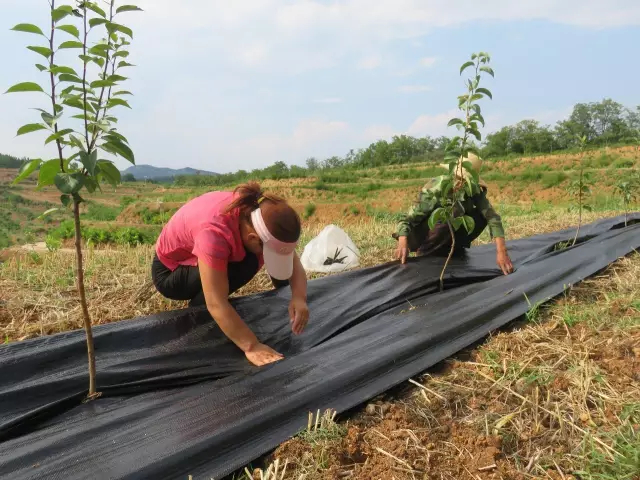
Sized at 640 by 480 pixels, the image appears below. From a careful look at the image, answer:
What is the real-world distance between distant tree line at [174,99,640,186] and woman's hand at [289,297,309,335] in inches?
1540

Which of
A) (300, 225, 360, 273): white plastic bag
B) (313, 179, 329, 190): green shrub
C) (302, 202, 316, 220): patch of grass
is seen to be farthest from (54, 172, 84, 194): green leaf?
(313, 179, 329, 190): green shrub

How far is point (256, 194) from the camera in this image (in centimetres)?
208

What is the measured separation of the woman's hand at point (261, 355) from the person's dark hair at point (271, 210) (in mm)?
522

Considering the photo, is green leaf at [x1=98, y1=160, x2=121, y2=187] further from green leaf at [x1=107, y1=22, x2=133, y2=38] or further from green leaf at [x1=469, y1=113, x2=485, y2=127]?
green leaf at [x1=469, y1=113, x2=485, y2=127]

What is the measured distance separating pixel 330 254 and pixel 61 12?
335 cm

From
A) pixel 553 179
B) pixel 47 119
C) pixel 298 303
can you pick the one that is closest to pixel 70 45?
pixel 47 119

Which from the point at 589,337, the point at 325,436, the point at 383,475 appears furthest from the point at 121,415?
the point at 589,337

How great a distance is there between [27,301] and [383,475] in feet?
8.82

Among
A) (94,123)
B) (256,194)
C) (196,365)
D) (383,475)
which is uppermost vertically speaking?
(94,123)

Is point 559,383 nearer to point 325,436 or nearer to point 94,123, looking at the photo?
point 325,436

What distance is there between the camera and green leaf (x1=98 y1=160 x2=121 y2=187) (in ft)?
5.04

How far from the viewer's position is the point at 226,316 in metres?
2.01

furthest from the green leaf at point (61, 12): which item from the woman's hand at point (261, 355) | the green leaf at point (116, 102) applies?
the woman's hand at point (261, 355)

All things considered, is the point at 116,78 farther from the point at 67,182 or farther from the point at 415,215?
the point at 415,215
